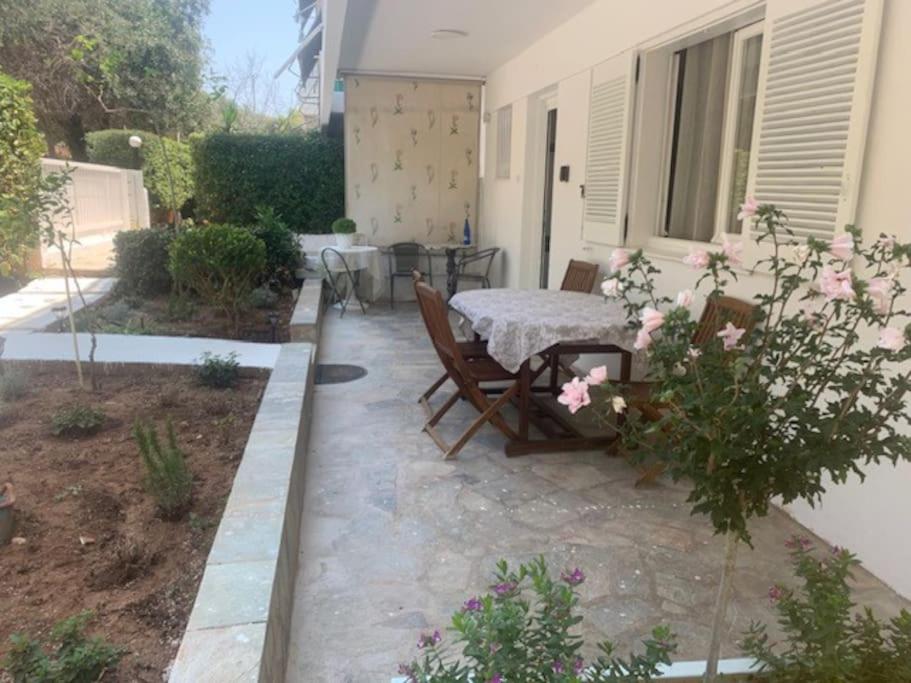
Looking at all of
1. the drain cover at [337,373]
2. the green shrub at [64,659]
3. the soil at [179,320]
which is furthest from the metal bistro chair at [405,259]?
the green shrub at [64,659]

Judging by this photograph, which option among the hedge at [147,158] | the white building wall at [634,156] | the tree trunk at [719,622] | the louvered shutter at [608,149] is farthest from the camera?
the hedge at [147,158]

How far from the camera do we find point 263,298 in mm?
6301

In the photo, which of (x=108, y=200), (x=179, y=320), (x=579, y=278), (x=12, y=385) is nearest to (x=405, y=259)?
(x=179, y=320)

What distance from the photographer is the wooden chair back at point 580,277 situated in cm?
459

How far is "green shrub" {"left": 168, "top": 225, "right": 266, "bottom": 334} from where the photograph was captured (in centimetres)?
511

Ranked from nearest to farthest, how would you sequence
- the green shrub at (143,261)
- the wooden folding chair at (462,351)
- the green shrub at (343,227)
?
the wooden folding chair at (462,351) < the green shrub at (143,261) < the green shrub at (343,227)

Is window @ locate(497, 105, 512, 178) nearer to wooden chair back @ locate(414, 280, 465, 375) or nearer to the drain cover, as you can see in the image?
the drain cover

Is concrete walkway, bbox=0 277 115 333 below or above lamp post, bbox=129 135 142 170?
below

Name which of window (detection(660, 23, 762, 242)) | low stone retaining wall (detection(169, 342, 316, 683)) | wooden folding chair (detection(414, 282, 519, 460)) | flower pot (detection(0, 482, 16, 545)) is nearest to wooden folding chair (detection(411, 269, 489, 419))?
wooden folding chair (detection(414, 282, 519, 460))

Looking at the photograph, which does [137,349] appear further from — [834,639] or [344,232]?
[834,639]

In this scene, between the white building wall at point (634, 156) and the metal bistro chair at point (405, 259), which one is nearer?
the white building wall at point (634, 156)

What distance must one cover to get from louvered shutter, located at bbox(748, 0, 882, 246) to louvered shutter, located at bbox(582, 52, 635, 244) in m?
1.28

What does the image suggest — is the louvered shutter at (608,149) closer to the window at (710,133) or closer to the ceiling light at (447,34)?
the window at (710,133)

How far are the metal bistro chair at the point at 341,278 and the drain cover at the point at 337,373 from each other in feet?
6.65
